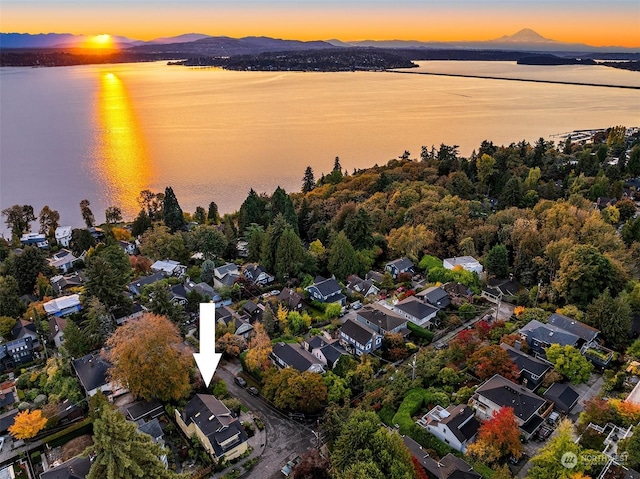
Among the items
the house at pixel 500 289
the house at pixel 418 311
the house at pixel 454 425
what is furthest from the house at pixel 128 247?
the house at pixel 454 425

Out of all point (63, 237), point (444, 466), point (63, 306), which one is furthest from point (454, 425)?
point (63, 237)

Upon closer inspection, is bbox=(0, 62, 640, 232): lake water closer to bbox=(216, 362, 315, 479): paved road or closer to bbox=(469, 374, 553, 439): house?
bbox=(216, 362, 315, 479): paved road

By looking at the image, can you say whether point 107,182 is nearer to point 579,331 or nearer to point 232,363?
point 232,363

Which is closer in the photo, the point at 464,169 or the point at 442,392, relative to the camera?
the point at 442,392

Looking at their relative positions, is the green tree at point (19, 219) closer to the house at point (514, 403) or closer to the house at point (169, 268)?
the house at point (169, 268)

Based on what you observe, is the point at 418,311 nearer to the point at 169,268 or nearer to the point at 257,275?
the point at 257,275

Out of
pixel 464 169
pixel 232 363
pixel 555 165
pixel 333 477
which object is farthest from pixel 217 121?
pixel 333 477
